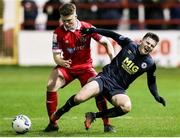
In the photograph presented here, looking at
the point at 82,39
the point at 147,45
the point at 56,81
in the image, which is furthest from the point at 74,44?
the point at 147,45

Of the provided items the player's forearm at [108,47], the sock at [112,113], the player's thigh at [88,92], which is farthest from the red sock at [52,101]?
the player's forearm at [108,47]

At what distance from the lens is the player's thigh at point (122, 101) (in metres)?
11.4

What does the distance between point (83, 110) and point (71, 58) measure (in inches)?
117

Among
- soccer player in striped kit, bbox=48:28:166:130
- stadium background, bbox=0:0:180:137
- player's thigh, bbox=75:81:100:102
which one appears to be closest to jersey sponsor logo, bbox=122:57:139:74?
soccer player in striped kit, bbox=48:28:166:130

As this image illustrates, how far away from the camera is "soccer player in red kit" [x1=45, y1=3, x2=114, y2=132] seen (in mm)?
11969

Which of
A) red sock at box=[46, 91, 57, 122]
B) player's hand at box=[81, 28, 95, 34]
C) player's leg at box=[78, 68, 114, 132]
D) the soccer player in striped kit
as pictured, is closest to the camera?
the soccer player in striped kit

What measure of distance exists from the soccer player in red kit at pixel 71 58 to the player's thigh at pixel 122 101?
0.49 m

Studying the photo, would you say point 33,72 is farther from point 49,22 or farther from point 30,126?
point 30,126

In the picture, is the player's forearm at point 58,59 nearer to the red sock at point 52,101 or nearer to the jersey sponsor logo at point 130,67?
the red sock at point 52,101

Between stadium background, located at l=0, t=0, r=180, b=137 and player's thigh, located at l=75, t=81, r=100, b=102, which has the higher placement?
player's thigh, located at l=75, t=81, r=100, b=102

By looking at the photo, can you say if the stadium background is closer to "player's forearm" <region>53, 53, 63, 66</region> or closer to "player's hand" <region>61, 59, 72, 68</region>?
"player's hand" <region>61, 59, 72, 68</region>

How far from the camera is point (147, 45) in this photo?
11469mm

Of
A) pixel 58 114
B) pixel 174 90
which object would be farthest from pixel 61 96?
pixel 58 114

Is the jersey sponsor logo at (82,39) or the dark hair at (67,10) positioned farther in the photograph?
the jersey sponsor logo at (82,39)
